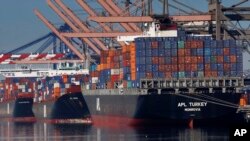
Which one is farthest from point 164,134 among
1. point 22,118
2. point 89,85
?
point 22,118

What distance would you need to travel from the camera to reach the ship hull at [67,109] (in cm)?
11675

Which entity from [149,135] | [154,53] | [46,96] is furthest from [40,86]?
[149,135]

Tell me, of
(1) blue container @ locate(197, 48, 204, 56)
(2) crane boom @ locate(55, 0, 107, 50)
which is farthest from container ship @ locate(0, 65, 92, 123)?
(1) blue container @ locate(197, 48, 204, 56)

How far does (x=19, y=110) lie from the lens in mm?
144375

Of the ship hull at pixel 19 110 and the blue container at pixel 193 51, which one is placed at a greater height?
the blue container at pixel 193 51

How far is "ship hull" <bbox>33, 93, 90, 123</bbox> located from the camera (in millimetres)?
116750

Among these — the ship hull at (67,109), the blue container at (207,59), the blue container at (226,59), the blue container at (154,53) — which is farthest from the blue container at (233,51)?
the ship hull at (67,109)

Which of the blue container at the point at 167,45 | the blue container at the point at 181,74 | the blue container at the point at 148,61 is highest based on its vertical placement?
the blue container at the point at 167,45

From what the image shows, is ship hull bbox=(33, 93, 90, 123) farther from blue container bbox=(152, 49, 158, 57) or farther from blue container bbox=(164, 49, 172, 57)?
blue container bbox=(164, 49, 172, 57)

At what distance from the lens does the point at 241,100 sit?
293ft

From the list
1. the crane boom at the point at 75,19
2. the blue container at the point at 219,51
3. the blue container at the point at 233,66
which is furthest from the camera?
the crane boom at the point at 75,19

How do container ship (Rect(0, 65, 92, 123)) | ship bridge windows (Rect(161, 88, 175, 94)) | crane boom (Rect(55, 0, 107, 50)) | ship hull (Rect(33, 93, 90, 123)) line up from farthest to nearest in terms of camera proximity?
crane boom (Rect(55, 0, 107, 50)) < container ship (Rect(0, 65, 92, 123)) < ship hull (Rect(33, 93, 90, 123)) < ship bridge windows (Rect(161, 88, 175, 94))

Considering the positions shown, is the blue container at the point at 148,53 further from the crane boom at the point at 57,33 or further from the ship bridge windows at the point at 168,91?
the crane boom at the point at 57,33

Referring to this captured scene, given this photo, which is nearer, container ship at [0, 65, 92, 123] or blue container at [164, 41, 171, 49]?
blue container at [164, 41, 171, 49]
